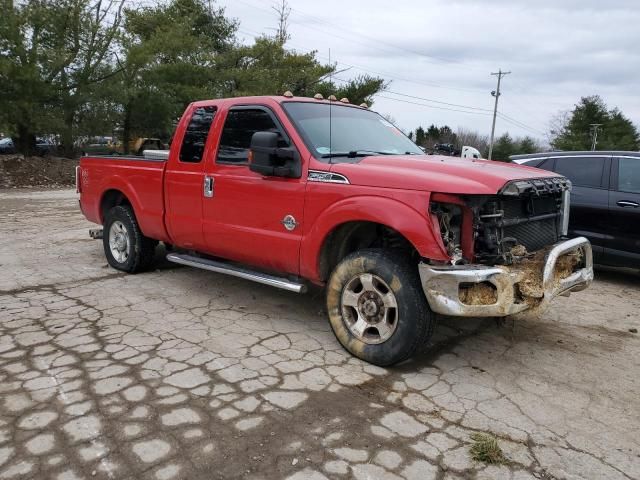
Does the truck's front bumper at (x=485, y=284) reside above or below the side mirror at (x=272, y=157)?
below

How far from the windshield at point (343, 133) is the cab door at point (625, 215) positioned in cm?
287

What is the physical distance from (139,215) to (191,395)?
119 inches

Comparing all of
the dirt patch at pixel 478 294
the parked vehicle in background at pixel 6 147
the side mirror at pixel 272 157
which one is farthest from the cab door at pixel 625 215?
the parked vehicle in background at pixel 6 147

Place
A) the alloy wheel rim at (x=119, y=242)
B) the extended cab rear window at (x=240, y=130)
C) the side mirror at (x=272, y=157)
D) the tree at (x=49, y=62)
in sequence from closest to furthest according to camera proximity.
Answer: the side mirror at (x=272, y=157), the extended cab rear window at (x=240, y=130), the alloy wheel rim at (x=119, y=242), the tree at (x=49, y=62)

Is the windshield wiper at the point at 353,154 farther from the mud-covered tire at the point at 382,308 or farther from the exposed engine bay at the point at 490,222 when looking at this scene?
the exposed engine bay at the point at 490,222

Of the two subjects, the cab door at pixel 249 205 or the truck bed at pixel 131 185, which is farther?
the truck bed at pixel 131 185

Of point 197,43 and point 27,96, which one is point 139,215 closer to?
point 27,96

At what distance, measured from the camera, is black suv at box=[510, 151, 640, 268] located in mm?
6215

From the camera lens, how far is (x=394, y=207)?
356 cm

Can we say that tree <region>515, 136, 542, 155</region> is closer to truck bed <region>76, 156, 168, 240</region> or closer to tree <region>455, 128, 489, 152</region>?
tree <region>455, 128, 489, 152</region>

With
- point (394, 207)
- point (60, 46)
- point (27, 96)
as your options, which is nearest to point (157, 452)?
point (394, 207)

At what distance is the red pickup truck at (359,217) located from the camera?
3445 mm

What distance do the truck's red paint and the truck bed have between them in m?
0.01

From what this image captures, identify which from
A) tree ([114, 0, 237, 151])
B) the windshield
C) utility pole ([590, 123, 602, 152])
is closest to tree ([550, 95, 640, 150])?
utility pole ([590, 123, 602, 152])
